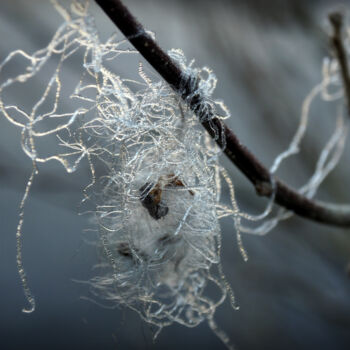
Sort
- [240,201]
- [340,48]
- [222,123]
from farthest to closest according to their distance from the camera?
[240,201] → [340,48] → [222,123]

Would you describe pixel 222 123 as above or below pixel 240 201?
above

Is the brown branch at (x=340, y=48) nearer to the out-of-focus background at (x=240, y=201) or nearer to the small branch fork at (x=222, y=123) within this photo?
the small branch fork at (x=222, y=123)

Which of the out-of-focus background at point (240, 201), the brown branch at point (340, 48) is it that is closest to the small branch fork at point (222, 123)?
the brown branch at point (340, 48)

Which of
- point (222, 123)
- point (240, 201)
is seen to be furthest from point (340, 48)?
point (240, 201)

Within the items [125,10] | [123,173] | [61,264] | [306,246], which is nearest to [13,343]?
[61,264]

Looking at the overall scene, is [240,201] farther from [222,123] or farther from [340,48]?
[222,123]

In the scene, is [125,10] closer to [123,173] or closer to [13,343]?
[123,173]

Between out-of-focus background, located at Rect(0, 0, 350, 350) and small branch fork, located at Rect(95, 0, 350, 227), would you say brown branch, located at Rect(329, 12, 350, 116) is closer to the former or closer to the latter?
small branch fork, located at Rect(95, 0, 350, 227)
